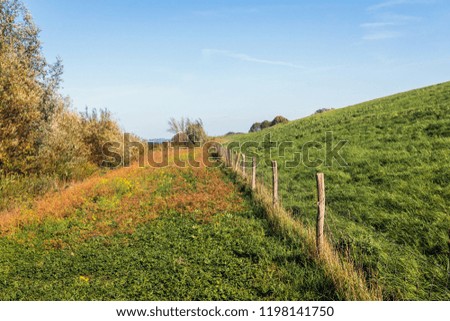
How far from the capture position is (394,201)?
10195mm

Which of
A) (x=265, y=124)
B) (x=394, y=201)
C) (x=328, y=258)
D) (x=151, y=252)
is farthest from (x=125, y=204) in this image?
(x=265, y=124)

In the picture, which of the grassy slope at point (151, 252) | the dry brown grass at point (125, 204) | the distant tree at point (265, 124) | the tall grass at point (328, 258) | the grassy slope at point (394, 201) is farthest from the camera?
the distant tree at point (265, 124)

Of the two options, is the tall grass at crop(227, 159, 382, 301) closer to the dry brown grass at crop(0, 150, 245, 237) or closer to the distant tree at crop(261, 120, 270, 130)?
the dry brown grass at crop(0, 150, 245, 237)

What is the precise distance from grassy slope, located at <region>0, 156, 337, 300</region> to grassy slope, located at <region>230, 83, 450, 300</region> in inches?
59.5

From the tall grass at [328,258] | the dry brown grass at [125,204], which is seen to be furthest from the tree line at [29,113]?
the tall grass at [328,258]

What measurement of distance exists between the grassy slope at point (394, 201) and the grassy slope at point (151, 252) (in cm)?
151

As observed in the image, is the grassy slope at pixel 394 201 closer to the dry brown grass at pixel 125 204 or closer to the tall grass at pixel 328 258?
the tall grass at pixel 328 258

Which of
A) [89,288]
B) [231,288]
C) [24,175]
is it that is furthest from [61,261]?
[24,175]

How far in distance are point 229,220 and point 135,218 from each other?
13.4ft

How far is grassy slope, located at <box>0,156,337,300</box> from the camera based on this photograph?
21.5 feet

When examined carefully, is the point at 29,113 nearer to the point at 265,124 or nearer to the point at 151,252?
the point at 151,252

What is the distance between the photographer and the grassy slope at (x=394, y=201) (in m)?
6.33
